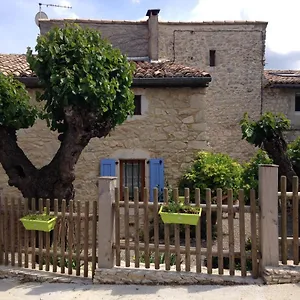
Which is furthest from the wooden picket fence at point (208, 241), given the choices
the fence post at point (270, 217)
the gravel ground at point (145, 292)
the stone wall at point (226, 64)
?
the stone wall at point (226, 64)

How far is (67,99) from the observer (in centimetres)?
495

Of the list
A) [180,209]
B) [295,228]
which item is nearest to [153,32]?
[180,209]

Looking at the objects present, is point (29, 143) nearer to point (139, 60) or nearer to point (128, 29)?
point (139, 60)

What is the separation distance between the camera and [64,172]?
214 inches

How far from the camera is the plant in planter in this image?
450 cm

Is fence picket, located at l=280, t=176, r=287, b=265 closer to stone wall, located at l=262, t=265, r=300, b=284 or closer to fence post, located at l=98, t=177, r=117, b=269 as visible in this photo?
stone wall, located at l=262, t=265, r=300, b=284

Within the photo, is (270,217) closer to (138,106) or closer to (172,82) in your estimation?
(172,82)

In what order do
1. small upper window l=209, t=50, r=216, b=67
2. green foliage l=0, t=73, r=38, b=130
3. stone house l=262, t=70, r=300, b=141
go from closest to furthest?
green foliage l=0, t=73, r=38, b=130, small upper window l=209, t=50, r=216, b=67, stone house l=262, t=70, r=300, b=141

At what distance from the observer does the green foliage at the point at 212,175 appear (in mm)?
7805

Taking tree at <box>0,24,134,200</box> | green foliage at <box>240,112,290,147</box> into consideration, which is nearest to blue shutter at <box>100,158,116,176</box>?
tree at <box>0,24,134,200</box>

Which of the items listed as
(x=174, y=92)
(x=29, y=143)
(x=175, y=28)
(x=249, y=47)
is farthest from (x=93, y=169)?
(x=249, y=47)

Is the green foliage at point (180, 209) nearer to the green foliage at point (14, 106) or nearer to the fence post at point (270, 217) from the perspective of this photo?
the fence post at point (270, 217)

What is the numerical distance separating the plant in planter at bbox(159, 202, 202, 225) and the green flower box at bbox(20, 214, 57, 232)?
4.89ft

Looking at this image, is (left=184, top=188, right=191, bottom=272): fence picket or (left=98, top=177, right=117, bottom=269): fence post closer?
(left=184, top=188, right=191, bottom=272): fence picket
